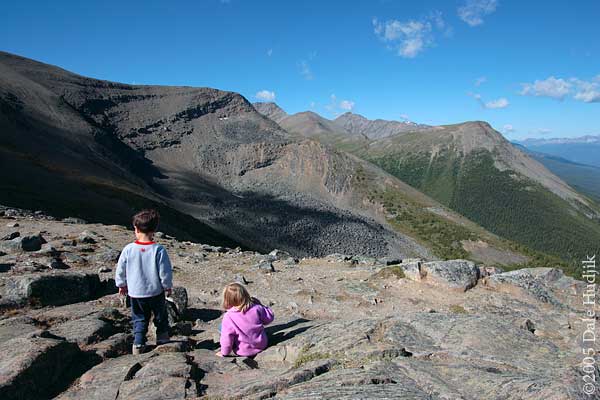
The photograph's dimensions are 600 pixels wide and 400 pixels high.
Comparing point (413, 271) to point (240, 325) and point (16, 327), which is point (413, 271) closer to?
point (240, 325)

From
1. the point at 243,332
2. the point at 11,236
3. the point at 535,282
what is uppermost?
the point at 11,236

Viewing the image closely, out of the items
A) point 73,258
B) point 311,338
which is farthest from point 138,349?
point 73,258

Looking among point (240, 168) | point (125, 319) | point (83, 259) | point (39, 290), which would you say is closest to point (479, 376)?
point (125, 319)

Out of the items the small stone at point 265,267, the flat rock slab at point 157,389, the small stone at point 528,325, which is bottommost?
the small stone at point 528,325

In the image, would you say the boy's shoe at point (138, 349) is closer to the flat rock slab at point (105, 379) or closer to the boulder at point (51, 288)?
the flat rock slab at point (105, 379)

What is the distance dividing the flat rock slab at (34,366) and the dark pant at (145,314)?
1.22 metres

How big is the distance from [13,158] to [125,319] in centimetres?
5060

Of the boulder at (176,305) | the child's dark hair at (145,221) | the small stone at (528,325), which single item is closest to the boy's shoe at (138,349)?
the boulder at (176,305)

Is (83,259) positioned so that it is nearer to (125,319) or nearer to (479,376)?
(125,319)

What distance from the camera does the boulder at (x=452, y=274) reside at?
15.7 meters

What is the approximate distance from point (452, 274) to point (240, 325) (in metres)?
11.0

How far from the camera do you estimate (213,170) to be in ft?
406

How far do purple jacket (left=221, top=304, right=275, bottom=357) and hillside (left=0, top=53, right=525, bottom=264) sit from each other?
40.5m

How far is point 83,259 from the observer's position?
1594cm
